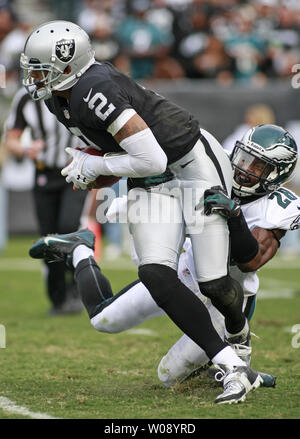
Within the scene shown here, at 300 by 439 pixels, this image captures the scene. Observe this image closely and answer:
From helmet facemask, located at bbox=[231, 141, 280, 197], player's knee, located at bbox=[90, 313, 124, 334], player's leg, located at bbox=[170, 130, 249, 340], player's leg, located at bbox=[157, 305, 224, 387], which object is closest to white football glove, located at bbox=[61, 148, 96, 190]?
player's leg, located at bbox=[170, 130, 249, 340]

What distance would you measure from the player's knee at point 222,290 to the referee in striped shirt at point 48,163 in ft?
8.30

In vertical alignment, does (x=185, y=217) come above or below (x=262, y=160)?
below

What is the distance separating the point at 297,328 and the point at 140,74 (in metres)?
5.91

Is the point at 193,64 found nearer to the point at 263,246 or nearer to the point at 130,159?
the point at 263,246

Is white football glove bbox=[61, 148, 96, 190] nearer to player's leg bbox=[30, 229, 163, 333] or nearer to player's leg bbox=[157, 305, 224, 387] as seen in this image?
player's leg bbox=[30, 229, 163, 333]

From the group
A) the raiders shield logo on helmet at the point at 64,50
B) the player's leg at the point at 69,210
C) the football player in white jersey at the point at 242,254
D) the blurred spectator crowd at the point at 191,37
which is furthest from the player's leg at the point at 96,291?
the blurred spectator crowd at the point at 191,37

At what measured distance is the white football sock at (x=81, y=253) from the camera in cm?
392

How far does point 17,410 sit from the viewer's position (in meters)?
3.21

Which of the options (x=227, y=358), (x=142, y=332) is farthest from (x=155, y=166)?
(x=142, y=332)

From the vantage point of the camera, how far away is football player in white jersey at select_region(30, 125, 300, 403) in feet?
11.8

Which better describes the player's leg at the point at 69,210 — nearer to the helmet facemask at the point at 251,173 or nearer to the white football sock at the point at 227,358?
the helmet facemask at the point at 251,173

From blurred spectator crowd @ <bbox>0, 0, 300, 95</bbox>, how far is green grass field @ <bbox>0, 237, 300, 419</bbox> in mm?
4491

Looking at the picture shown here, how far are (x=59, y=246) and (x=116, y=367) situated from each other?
27.0 inches
